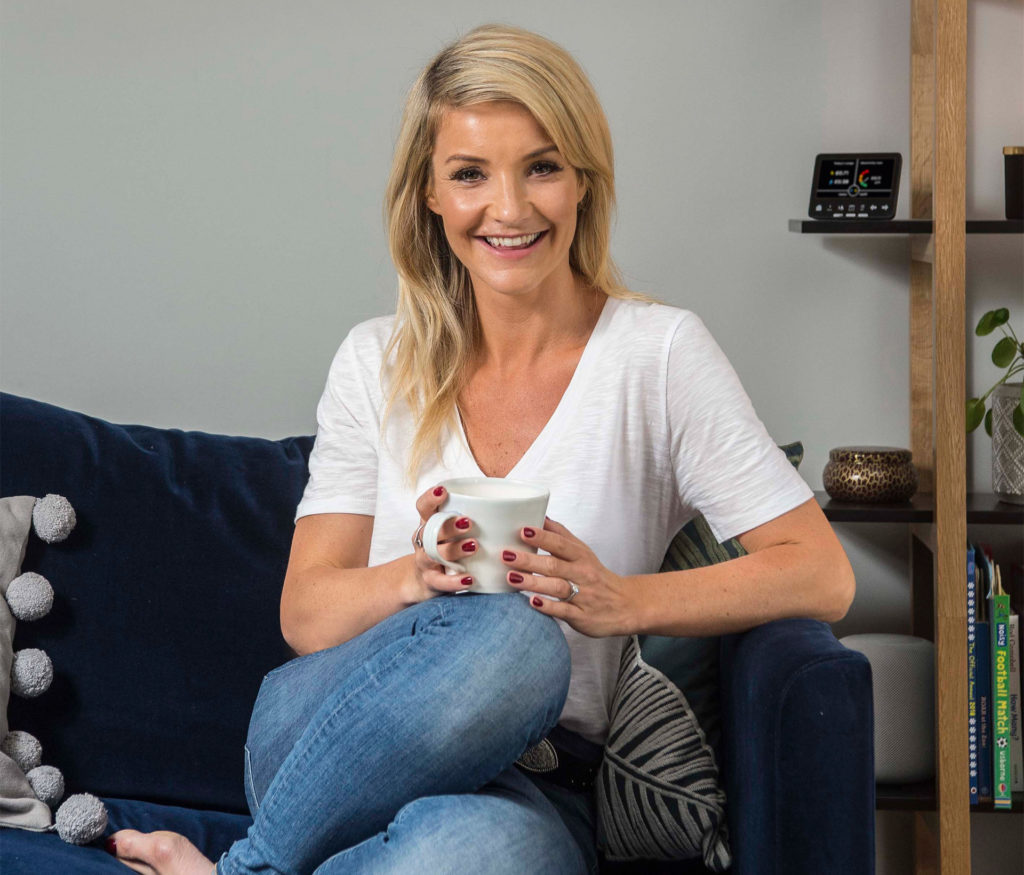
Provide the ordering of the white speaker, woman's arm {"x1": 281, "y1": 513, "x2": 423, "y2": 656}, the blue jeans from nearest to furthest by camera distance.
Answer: the blue jeans
woman's arm {"x1": 281, "y1": 513, "x2": 423, "y2": 656}
the white speaker

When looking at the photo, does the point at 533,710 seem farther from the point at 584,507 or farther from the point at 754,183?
the point at 754,183

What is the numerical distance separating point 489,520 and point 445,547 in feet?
0.16

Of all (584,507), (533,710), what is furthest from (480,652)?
(584,507)

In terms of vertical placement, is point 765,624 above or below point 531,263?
below

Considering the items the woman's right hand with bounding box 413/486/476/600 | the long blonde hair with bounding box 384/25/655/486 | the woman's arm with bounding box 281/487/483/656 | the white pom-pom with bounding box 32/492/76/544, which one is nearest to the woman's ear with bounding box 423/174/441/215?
the long blonde hair with bounding box 384/25/655/486

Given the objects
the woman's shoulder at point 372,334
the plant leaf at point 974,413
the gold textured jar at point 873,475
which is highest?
the woman's shoulder at point 372,334

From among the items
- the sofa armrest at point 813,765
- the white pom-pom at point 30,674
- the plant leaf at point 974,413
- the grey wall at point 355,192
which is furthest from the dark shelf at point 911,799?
the white pom-pom at point 30,674

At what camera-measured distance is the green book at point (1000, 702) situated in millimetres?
1896

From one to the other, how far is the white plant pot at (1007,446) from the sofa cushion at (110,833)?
51.2 inches

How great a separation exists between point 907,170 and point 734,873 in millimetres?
1307

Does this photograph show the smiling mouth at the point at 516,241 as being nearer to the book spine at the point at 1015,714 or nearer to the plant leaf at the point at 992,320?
the plant leaf at the point at 992,320

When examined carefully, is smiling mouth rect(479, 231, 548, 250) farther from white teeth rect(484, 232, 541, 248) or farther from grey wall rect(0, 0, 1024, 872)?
grey wall rect(0, 0, 1024, 872)

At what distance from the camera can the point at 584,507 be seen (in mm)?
1396

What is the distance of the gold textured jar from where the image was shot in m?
1.90
